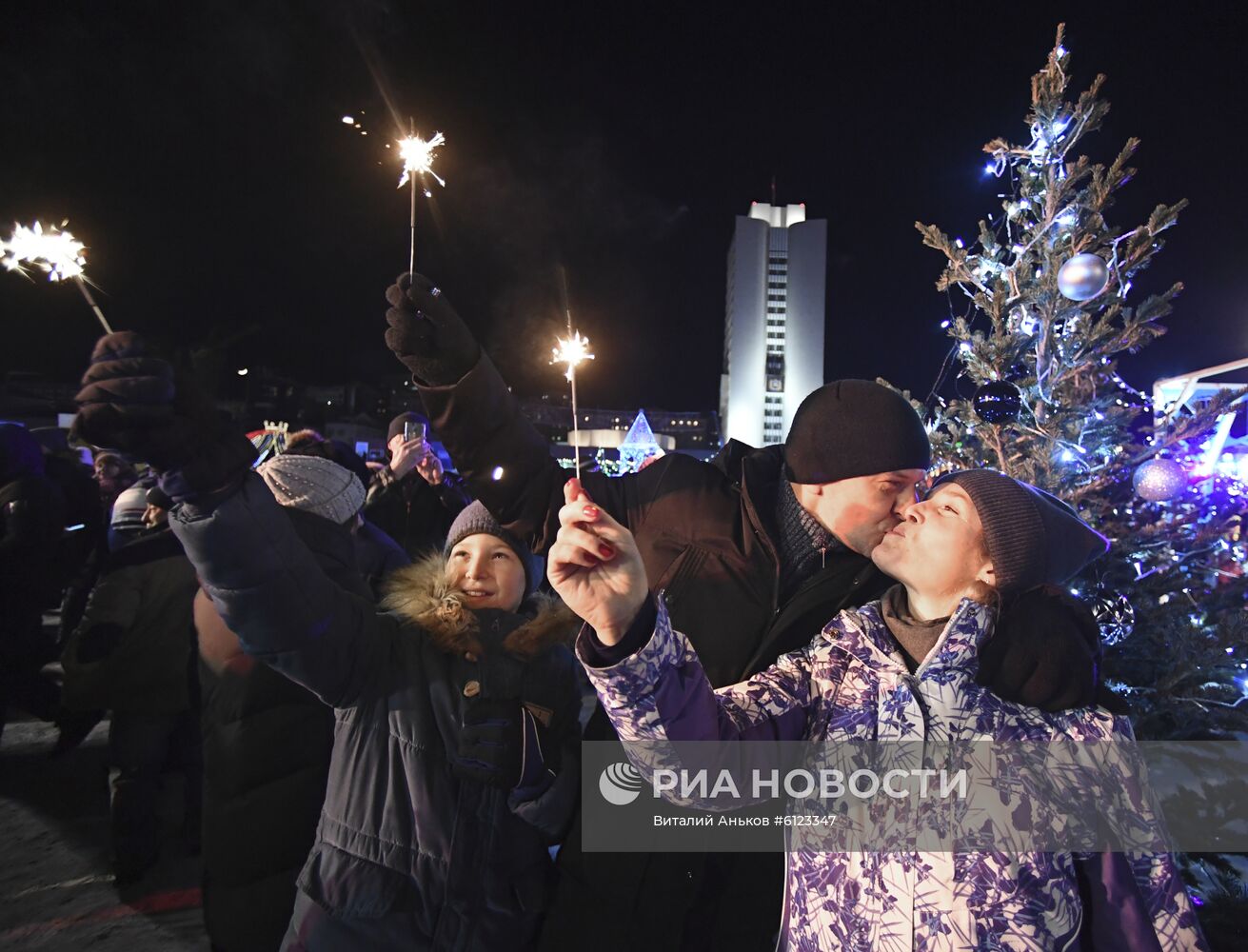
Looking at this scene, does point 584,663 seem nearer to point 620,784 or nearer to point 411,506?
point 620,784

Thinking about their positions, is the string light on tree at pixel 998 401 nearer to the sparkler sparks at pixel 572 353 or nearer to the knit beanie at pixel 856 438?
the knit beanie at pixel 856 438

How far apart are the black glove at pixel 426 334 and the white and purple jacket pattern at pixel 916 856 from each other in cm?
121

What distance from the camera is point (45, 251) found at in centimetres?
201

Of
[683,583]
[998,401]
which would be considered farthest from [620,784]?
[998,401]

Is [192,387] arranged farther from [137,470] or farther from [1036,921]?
[137,470]

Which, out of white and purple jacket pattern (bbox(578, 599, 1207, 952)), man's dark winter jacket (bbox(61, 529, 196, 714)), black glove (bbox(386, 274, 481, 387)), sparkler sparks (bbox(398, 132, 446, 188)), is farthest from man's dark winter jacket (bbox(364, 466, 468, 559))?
white and purple jacket pattern (bbox(578, 599, 1207, 952))

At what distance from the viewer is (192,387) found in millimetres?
1394

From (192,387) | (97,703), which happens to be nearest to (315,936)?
(192,387)

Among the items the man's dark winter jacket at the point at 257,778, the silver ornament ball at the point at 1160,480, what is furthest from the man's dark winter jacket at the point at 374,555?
the silver ornament ball at the point at 1160,480

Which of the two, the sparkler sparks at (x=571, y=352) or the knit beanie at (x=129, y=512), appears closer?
the sparkler sparks at (x=571, y=352)

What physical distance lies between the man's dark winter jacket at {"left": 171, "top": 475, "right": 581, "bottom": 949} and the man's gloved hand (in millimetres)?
57

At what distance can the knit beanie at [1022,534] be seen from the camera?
1.61 meters

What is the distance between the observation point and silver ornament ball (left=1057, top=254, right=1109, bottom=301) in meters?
3.72

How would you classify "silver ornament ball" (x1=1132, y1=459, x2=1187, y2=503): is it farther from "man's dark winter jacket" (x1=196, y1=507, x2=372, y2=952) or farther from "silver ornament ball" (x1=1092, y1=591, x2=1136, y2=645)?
"man's dark winter jacket" (x1=196, y1=507, x2=372, y2=952)
